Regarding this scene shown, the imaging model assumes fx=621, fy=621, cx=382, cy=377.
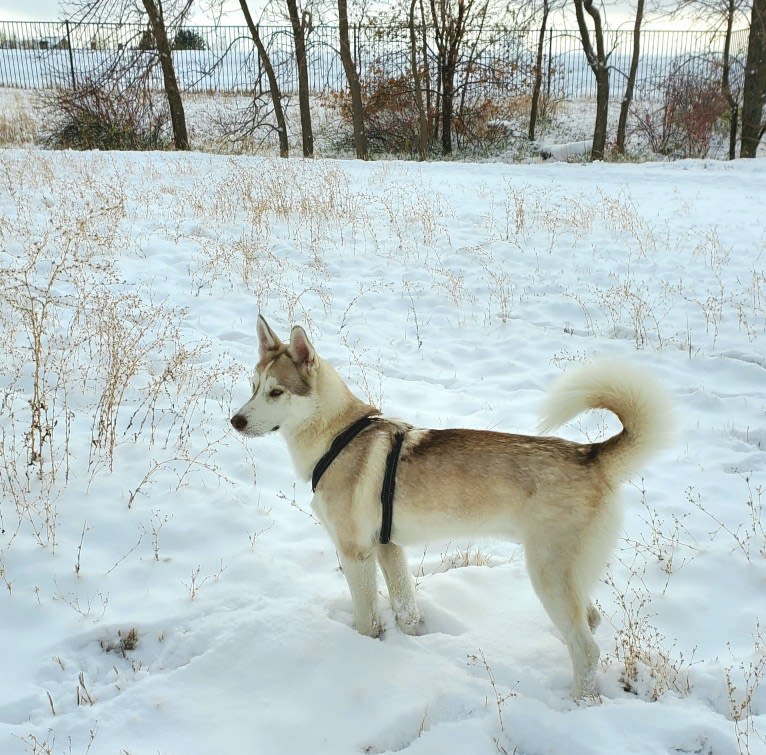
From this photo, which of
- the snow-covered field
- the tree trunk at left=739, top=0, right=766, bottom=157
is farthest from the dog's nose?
the tree trunk at left=739, top=0, right=766, bottom=157

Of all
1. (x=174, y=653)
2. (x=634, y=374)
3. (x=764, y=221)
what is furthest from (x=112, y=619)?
(x=764, y=221)

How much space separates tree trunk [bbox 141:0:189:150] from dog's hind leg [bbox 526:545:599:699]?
67.9 feet

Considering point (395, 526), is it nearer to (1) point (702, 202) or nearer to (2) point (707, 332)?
(2) point (707, 332)

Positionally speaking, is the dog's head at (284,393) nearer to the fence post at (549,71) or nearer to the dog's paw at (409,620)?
the dog's paw at (409,620)

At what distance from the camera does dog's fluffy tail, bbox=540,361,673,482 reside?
9.00 feet

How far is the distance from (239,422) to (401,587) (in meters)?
1.19

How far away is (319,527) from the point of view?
13.1 ft

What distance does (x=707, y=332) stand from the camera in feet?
21.3

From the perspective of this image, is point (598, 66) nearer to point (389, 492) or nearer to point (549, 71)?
point (549, 71)

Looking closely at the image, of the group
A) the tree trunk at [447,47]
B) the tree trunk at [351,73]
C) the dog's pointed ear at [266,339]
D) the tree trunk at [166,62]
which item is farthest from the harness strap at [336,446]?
the tree trunk at [447,47]

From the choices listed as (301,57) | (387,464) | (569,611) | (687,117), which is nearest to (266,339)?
(387,464)

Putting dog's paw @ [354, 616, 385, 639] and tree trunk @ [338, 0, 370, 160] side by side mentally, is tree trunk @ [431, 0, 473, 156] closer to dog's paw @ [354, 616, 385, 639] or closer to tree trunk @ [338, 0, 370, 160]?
tree trunk @ [338, 0, 370, 160]

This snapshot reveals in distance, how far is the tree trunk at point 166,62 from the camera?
19.1m

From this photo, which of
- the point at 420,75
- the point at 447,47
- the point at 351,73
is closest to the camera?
the point at 351,73
